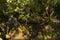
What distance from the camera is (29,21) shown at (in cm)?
930

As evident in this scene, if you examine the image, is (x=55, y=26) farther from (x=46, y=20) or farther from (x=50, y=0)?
(x=50, y=0)

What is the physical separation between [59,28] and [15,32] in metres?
2.01

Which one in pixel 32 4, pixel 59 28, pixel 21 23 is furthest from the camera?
pixel 59 28

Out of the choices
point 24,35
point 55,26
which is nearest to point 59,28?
point 55,26

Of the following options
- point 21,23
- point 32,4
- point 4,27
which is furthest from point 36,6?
point 4,27

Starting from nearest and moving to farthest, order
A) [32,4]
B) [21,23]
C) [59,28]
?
[32,4]
[21,23]
[59,28]

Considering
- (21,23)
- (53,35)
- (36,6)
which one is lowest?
(53,35)

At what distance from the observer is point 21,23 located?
357 inches

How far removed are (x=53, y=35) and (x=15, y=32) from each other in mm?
1637

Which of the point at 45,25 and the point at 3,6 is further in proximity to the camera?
the point at 45,25

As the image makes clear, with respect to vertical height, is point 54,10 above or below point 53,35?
above

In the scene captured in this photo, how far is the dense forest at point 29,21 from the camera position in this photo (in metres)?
8.11

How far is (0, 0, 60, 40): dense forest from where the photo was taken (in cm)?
811

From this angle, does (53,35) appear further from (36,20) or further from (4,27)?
(4,27)
